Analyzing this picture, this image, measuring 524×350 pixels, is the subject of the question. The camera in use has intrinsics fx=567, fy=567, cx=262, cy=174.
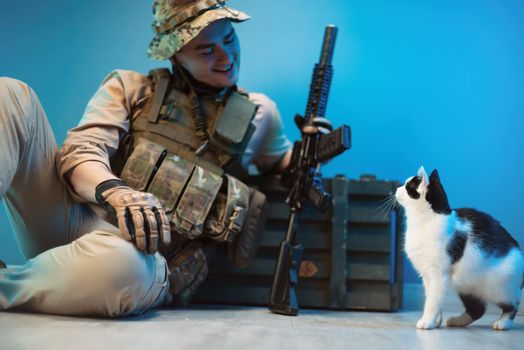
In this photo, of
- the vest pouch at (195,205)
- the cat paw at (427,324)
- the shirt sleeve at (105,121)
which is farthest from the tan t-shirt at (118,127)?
the cat paw at (427,324)

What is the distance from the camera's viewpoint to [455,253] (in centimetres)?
124

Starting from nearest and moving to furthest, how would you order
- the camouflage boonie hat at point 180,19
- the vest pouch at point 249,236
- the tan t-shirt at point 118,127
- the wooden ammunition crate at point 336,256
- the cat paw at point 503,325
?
the cat paw at point 503,325
the tan t-shirt at point 118,127
the camouflage boonie hat at point 180,19
the vest pouch at point 249,236
the wooden ammunition crate at point 336,256

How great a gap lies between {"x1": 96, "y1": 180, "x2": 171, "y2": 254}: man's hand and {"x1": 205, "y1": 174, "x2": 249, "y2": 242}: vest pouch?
33cm

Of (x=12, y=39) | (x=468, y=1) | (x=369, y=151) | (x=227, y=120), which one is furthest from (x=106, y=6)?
(x=468, y=1)

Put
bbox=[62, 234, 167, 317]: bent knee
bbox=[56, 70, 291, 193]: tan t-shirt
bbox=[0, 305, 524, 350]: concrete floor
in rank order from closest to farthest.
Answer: bbox=[0, 305, 524, 350]: concrete floor → bbox=[62, 234, 167, 317]: bent knee → bbox=[56, 70, 291, 193]: tan t-shirt

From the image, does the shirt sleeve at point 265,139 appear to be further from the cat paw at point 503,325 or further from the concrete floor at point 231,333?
the cat paw at point 503,325

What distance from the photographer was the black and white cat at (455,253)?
123cm

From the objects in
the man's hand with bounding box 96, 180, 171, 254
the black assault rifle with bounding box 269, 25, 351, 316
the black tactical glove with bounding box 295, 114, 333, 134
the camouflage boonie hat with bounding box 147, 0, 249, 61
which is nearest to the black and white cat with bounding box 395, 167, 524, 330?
the black assault rifle with bounding box 269, 25, 351, 316

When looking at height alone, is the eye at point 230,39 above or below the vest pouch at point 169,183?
above

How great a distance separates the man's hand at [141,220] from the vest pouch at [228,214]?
0.33 m

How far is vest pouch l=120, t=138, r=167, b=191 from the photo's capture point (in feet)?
4.81

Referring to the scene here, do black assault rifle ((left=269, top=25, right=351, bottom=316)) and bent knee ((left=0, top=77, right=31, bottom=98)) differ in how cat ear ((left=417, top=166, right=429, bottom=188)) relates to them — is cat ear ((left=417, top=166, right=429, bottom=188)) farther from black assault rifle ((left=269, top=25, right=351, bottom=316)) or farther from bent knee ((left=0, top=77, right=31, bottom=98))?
bent knee ((left=0, top=77, right=31, bottom=98))

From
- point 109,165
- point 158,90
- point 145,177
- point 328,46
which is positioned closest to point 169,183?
point 145,177

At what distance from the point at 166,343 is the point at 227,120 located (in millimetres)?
757
